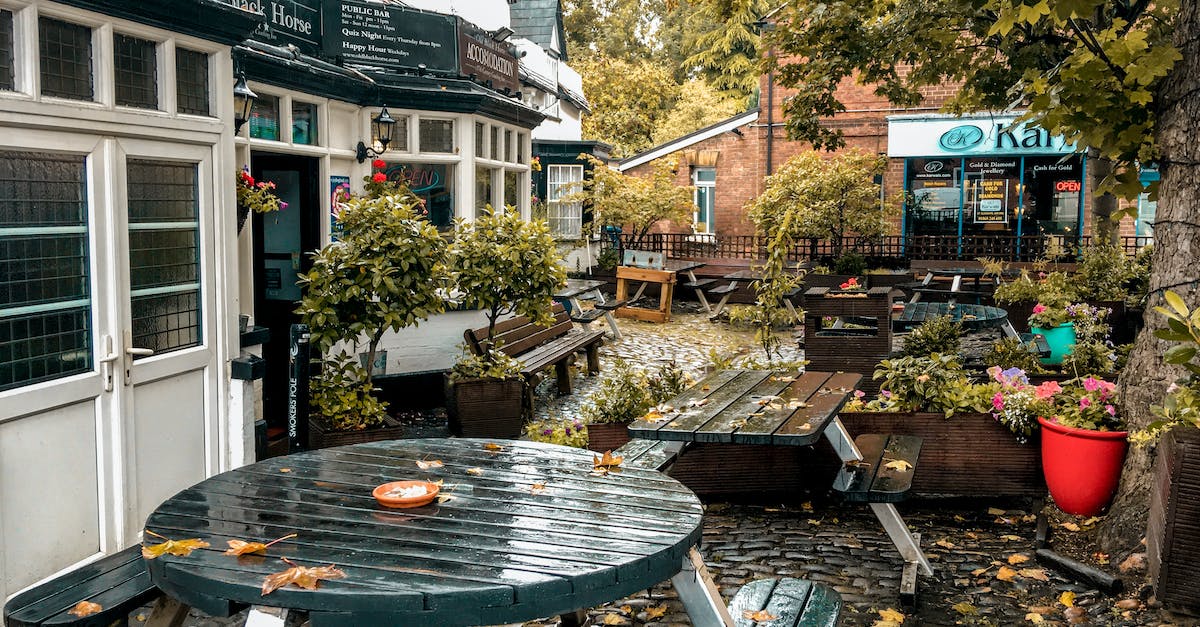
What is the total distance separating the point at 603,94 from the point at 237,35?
108ft

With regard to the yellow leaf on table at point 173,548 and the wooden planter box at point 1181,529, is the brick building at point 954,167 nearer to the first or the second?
the wooden planter box at point 1181,529

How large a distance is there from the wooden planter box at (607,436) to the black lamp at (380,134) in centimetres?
411

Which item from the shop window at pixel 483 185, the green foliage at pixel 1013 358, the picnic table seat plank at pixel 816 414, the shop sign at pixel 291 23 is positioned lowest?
the green foliage at pixel 1013 358

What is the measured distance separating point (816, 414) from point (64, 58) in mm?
4084

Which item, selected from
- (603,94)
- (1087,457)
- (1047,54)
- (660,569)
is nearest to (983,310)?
(1047,54)

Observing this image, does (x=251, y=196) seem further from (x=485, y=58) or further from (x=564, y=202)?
(x=564, y=202)

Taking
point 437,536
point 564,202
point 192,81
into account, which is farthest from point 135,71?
point 564,202

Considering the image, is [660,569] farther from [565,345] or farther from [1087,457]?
[565,345]

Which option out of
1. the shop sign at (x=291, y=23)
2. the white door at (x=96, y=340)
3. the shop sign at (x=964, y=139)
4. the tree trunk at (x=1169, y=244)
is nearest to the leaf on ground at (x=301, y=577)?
the white door at (x=96, y=340)

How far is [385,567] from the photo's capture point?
278 centimetres

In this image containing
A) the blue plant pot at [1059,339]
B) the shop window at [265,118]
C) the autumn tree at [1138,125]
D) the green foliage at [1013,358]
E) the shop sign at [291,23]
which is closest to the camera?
the autumn tree at [1138,125]

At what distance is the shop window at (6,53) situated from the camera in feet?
14.5

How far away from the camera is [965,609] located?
4.87m

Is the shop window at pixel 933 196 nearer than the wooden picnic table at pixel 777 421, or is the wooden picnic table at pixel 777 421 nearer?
the wooden picnic table at pixel 777 421
